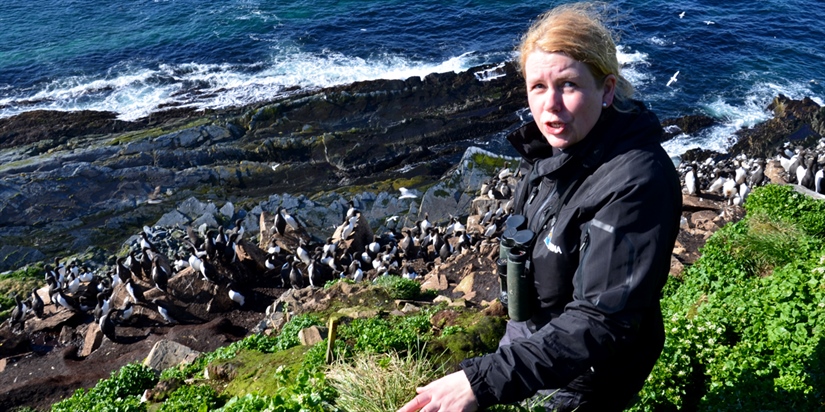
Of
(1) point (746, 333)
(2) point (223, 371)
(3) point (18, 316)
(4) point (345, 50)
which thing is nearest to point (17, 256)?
(3) point (18, 316)

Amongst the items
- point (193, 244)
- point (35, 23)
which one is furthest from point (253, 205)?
point (35, 23)

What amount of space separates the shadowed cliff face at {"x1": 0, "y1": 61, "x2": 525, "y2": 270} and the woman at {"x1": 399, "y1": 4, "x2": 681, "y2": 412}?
20.8 meters

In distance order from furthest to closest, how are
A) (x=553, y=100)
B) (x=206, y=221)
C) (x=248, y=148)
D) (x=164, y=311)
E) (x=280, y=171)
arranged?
(x=248, y=148) < (x=280, y=171) < (x=206, y=221) < (x=164, y=311) < (x=553, y=100)

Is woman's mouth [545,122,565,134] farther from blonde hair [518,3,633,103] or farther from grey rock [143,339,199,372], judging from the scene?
grey rock [143,339,199,372]

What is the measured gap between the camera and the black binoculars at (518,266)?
10.00 ft

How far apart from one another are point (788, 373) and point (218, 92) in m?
29.0

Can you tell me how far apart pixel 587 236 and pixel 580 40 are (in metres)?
0.87

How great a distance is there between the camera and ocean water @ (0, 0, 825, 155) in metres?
30.5

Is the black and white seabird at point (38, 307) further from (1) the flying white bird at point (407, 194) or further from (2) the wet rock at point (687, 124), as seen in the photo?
(2) the wet rock at point (687, 124)

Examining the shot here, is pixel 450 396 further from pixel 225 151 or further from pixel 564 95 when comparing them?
pixel 225 151

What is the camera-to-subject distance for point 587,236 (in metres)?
2.70

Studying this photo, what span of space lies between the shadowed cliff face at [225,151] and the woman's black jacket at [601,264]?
20859mm

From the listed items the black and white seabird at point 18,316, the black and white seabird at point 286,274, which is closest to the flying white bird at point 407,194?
the black and white seabird at point 286,274

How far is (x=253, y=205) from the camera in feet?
72.9
